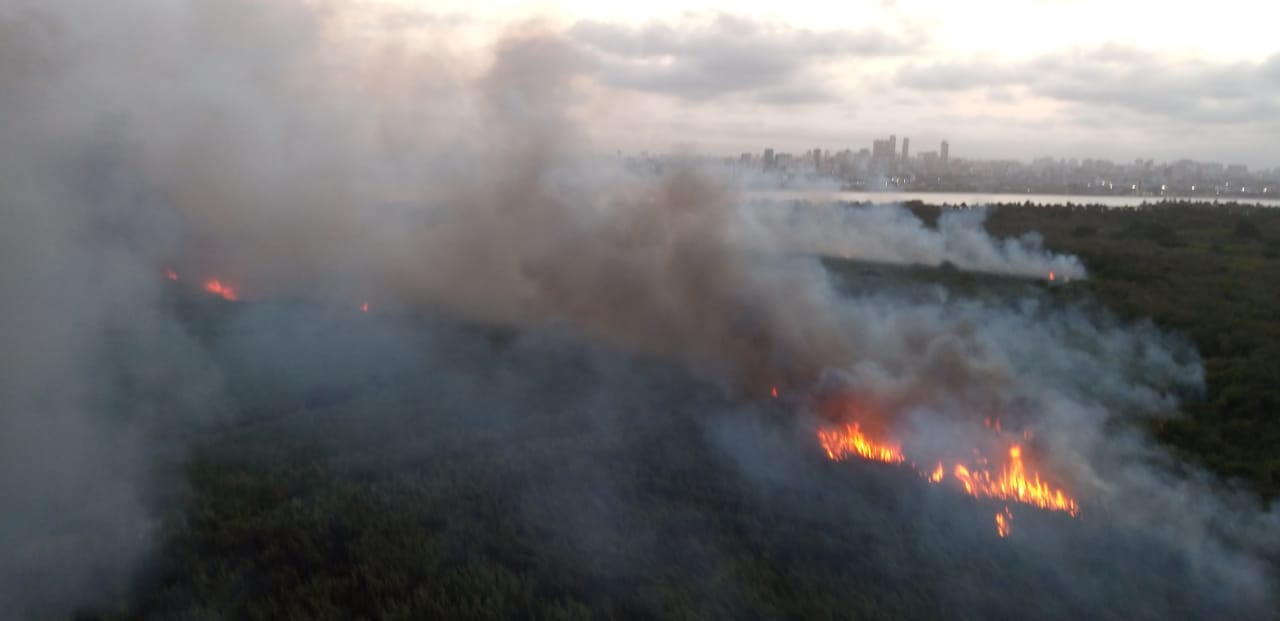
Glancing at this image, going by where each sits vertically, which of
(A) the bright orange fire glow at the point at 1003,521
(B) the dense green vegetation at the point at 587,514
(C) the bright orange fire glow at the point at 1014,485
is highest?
(C) the bright orange fire glow at the point at 1014,485

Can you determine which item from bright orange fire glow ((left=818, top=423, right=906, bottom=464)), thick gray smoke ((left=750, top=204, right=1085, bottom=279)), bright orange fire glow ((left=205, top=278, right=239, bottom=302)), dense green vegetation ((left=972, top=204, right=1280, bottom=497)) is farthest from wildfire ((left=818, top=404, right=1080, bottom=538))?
bright orange fire glow ((left=205, top=278, right=239, bottom=302))

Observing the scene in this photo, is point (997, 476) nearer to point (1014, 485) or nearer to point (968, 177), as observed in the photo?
point (1014, 485)

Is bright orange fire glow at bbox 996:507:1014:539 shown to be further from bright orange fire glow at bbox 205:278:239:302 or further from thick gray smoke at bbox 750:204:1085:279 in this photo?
bright orange fire glow at bbox 205:278:239:302

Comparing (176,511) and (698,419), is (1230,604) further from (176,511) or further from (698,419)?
(176,511)

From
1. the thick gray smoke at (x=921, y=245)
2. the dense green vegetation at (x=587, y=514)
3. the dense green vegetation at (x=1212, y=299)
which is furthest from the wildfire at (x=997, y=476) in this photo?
the thick gray smoke at (x=921, y=245)

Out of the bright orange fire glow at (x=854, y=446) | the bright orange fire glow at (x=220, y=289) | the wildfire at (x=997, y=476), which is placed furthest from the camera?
the bright orange fire glow at (x=220, y=289)

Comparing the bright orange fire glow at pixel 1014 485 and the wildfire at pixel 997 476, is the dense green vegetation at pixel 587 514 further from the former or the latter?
the bright orange fire glow at pixel 1014 485
